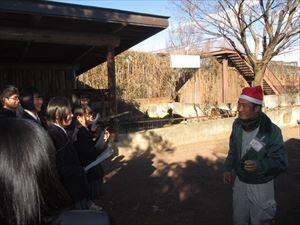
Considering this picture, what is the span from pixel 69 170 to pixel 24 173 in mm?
1747

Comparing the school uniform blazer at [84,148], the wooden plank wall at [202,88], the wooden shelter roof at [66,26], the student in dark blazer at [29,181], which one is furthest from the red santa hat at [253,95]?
the wooden plank wall at [202,88]

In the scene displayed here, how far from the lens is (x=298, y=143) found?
1129 cm

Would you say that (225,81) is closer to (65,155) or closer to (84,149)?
(84,149)

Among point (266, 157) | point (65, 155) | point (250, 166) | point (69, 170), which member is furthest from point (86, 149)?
point (266, 157)

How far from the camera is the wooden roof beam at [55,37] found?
7629 millimetres

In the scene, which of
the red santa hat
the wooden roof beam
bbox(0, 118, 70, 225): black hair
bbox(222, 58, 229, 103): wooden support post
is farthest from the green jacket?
bbox(222, 58, 229, 103): wooden support post

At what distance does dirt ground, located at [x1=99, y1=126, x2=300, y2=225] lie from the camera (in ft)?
17.3

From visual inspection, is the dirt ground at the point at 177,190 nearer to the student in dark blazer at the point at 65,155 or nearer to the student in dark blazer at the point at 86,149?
the student in dark blazer at the point at 86,149

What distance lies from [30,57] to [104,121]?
393cm

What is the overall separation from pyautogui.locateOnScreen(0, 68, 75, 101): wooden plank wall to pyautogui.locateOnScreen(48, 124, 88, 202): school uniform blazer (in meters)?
8.60

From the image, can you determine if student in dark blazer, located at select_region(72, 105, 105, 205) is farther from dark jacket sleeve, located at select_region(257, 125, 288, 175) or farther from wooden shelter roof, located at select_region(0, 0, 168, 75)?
wooden shelter roof, located at select_region(0, 0, 168, 75)

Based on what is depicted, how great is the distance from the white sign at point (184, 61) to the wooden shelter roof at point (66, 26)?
22.1 feet

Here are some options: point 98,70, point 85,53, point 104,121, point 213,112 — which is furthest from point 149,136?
point 98,70

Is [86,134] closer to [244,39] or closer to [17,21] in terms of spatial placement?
[17,21]
